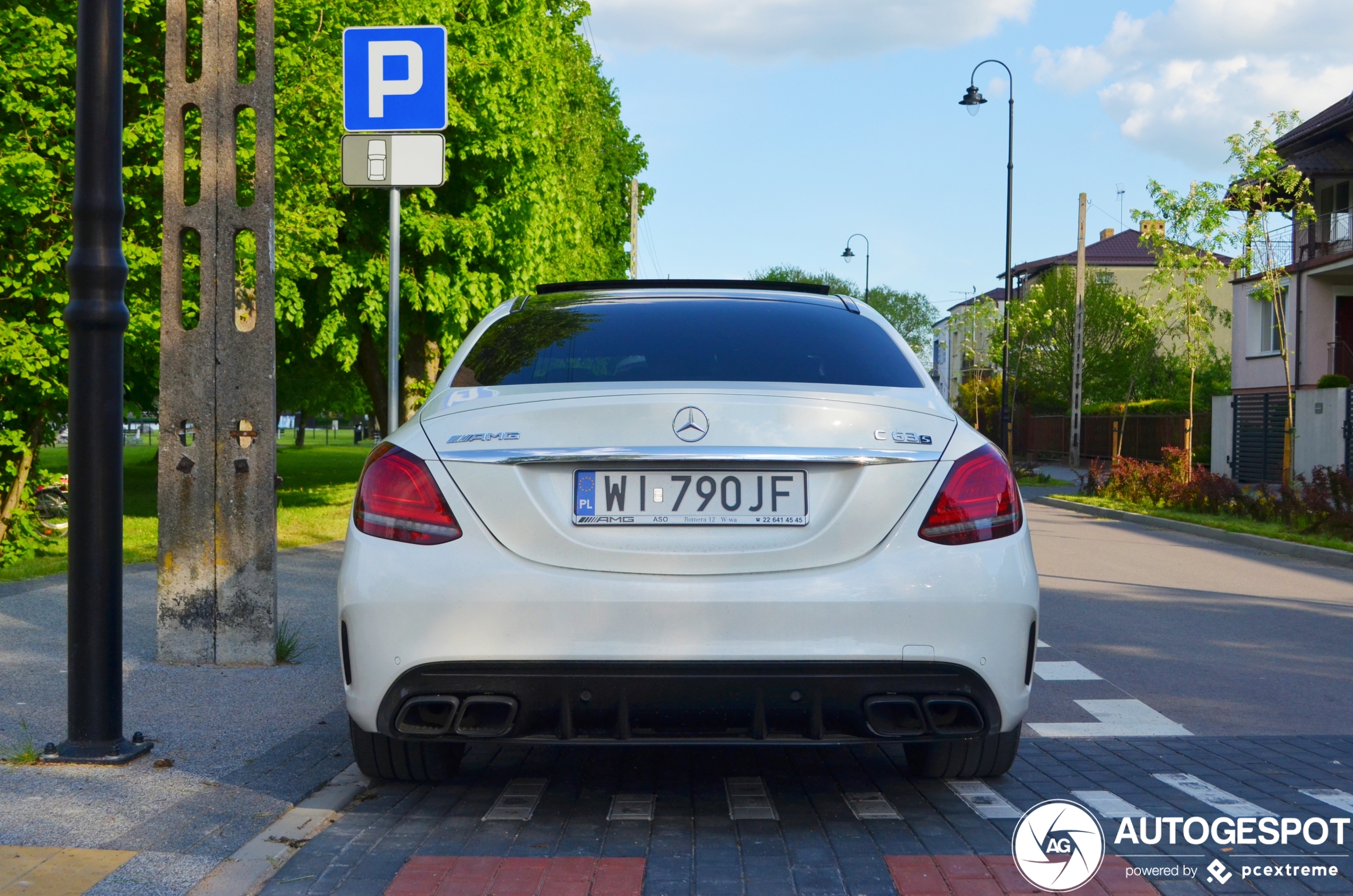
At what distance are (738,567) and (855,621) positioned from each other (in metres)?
0.35

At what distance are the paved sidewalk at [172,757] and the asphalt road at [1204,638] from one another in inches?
121

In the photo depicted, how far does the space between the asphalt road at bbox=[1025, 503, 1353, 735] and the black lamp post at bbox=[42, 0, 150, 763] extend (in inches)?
144

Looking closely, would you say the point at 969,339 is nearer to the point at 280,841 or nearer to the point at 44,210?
the point at 44,210

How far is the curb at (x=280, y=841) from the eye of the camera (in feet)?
11.5

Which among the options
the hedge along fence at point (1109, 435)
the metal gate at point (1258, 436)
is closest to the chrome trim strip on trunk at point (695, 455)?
the metal gate at point (1258, 436)

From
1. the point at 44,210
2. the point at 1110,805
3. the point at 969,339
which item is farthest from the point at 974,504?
the point at 969,339

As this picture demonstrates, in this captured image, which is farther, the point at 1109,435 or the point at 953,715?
the point at 1109,435

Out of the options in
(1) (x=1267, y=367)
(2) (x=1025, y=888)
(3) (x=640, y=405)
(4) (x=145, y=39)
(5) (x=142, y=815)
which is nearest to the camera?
(2) (x=1025, y=888)

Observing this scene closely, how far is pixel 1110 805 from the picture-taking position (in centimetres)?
439

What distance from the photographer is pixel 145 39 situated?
15.5 m

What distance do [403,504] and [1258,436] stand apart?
31.4 m

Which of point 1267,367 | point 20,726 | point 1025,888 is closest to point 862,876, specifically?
point 1025,888

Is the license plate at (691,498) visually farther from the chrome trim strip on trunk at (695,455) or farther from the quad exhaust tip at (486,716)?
the quad exhaust tip at (486,716)

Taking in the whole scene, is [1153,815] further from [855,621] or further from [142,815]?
[142,815]
